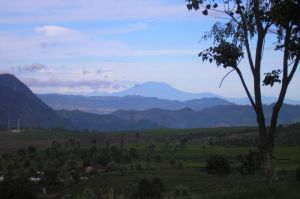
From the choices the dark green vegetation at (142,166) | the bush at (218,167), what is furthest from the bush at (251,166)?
the bush at (218,167)

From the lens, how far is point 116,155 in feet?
352

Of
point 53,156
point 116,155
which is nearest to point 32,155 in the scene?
point 53,156

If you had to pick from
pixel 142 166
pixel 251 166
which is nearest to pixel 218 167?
pixel 251 166

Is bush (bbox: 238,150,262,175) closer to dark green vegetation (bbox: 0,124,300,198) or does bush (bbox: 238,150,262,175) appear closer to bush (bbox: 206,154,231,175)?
dark green vegetation (bbox: 0,124,300,198)

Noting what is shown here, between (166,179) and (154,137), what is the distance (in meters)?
98.1

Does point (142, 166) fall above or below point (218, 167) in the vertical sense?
below

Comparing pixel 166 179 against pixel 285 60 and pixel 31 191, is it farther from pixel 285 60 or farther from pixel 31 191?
pixel 285 60

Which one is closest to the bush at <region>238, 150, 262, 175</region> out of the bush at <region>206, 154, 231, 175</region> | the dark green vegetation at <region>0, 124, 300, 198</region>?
the dark green vegetation at <region>0, 124, 300, 198</region>

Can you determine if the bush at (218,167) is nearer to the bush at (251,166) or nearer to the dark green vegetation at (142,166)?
the dark green vegetation at (142,166)

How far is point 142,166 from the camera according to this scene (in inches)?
3656

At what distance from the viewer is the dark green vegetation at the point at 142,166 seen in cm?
4228

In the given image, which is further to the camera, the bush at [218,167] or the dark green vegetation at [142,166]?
the bush at [218,167]

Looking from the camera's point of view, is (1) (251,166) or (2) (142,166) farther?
(2) (142,166)

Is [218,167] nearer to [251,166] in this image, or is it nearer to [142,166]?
[251,166]
